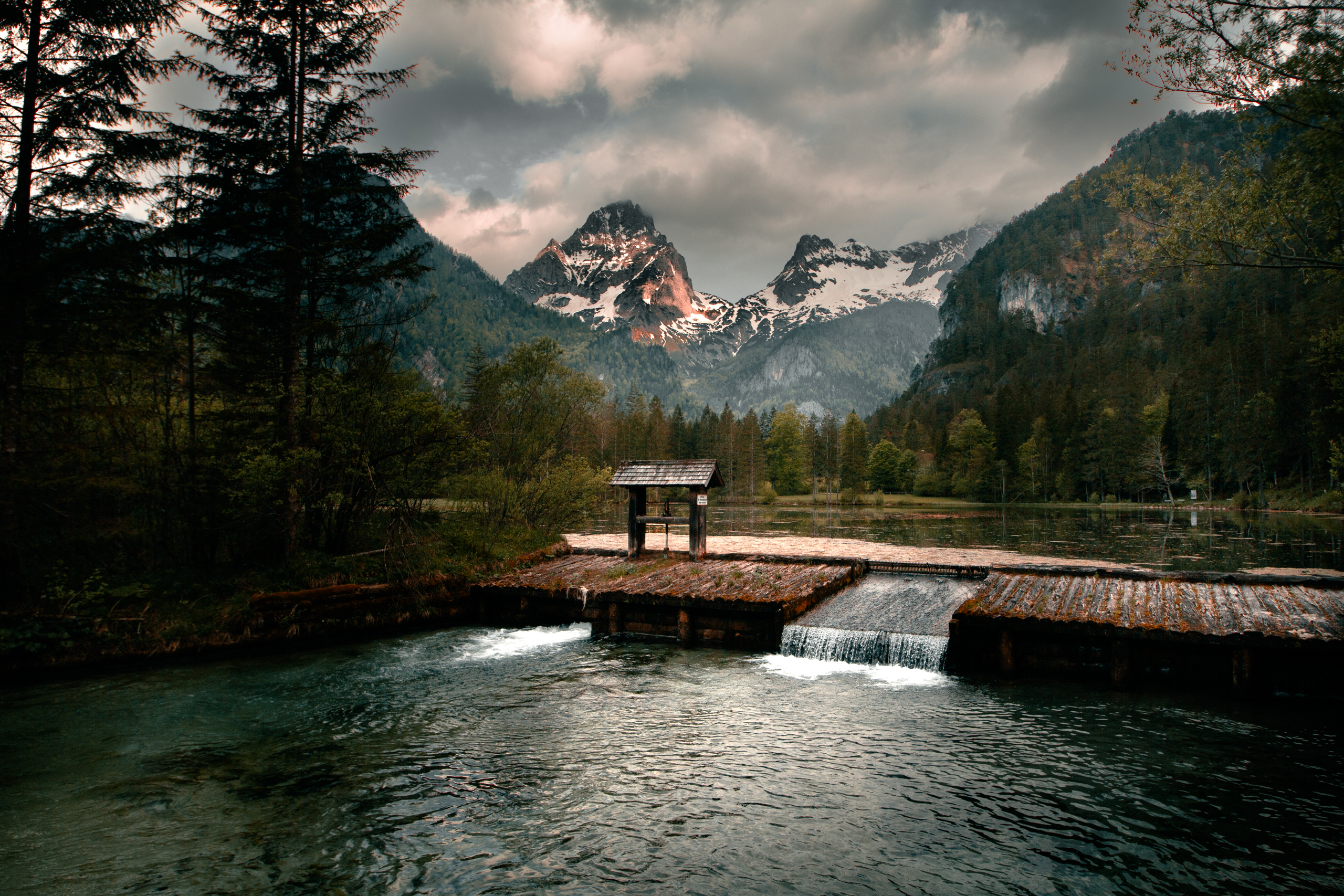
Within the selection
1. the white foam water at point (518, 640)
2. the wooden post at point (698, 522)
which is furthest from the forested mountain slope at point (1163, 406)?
the white foam water at point (518, 640)

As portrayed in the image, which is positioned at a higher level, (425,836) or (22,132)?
(22,132)

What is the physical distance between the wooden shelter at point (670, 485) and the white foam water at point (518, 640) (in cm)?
411

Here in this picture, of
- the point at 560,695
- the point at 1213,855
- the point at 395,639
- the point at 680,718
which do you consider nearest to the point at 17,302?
the point at 395,639

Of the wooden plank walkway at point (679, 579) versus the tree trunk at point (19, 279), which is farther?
the wooden plank walkway at point (679, 579)

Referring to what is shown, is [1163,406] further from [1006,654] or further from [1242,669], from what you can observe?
[1006,654]

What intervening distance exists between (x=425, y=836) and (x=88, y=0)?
1795 centimetres

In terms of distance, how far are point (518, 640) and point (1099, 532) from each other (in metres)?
48.3

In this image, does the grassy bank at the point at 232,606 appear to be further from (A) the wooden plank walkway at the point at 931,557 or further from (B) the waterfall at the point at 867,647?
(B) the waterfall at the point at 867,647

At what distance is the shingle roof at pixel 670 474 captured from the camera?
21.0 m

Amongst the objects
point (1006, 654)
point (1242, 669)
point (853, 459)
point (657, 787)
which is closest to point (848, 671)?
point (1006, 654)

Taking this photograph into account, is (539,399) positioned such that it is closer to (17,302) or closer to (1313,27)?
(17,302)

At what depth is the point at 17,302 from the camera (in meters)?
12.6

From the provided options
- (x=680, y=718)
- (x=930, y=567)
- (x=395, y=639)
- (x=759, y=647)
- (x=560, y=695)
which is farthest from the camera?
(x=930, y=567)

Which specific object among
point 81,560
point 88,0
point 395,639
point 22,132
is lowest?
point 395,639
